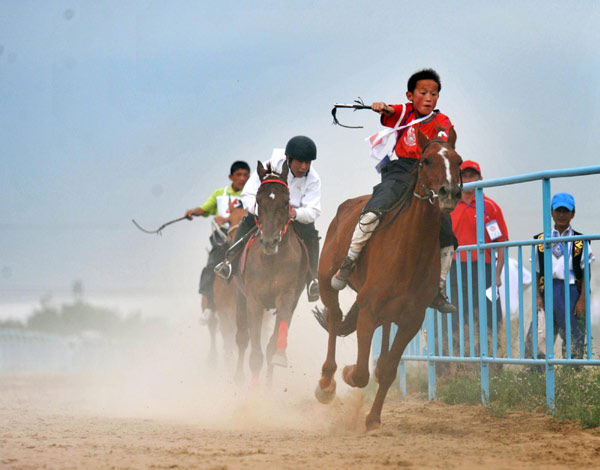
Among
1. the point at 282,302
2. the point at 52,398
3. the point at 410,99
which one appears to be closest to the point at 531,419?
the point at 410,99

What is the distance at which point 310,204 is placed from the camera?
40.8 ft

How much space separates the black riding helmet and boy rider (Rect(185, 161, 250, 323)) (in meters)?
4.20

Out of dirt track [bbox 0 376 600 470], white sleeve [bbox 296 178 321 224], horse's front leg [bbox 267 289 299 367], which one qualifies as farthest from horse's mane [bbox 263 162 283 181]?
dirt track [bbox 0 376 600 470]

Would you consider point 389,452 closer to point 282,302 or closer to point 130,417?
point 130,417

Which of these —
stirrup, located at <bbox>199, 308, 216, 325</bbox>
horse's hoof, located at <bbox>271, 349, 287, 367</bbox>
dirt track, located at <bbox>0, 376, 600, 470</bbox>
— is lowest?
dirt track, located at <bbox>0, 376, 600, 470</bbox>

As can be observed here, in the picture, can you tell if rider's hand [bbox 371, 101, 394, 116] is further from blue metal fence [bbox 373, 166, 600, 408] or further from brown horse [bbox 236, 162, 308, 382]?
brown horse [bbox 236, 162, 308, 382]

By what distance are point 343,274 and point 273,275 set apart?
3658 mm

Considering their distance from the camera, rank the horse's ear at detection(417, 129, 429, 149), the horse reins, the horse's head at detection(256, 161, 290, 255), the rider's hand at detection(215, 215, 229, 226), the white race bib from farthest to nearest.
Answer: the rider's hand at detection(215, 215, 229, 226)
the horse's head at detection(256, 161, 290, 255)
the white race bib
the horse's ear at detection(417, 129, 429, 149)
the horse reins

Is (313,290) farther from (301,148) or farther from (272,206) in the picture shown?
(301,148)

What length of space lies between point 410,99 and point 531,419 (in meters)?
3.07

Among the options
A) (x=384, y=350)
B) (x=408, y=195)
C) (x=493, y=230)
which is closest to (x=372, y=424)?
(x=384, y=350)

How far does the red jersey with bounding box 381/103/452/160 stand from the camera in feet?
28.0

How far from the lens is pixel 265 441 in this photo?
748 cm

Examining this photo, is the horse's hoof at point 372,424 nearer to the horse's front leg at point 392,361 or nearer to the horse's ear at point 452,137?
the horse's front leg at point 392,361
